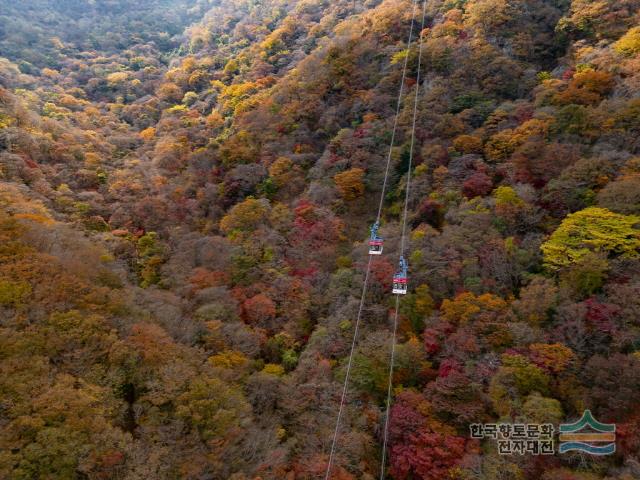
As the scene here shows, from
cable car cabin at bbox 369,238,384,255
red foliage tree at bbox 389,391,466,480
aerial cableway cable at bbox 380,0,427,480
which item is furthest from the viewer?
cable car cabin at bbox 369,238,384,255

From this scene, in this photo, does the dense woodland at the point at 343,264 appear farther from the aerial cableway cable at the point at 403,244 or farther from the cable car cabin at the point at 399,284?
the cable car cabin at the point at 399,284

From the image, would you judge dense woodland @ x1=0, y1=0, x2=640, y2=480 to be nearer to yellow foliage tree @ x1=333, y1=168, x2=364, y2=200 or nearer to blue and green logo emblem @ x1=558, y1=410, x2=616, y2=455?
yellow foliage tree @ x1=333, y1=168, x2=364, y2=200

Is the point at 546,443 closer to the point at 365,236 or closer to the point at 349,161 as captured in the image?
the point at 365,236

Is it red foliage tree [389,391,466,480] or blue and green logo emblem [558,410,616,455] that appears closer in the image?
blue and green logo emblem [558,410,616,455]

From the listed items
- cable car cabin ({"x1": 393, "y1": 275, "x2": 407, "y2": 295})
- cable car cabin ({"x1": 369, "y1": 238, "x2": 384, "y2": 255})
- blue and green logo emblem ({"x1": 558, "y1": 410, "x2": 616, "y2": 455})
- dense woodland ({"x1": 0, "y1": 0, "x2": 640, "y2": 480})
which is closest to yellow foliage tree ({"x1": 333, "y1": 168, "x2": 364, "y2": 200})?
dense woodland ({"x1": 0, "y1": 0, "x2": 640, "y2": 480})

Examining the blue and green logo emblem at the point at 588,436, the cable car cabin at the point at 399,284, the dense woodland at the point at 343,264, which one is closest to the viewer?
the blue and green logo emblem at the point at 588,436

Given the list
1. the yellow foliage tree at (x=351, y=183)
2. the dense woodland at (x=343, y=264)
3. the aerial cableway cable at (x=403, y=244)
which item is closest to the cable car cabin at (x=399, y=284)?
the aerial cableway cable at (x=403, y=244)

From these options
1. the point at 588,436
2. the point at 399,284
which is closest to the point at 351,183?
the point at 399,284
